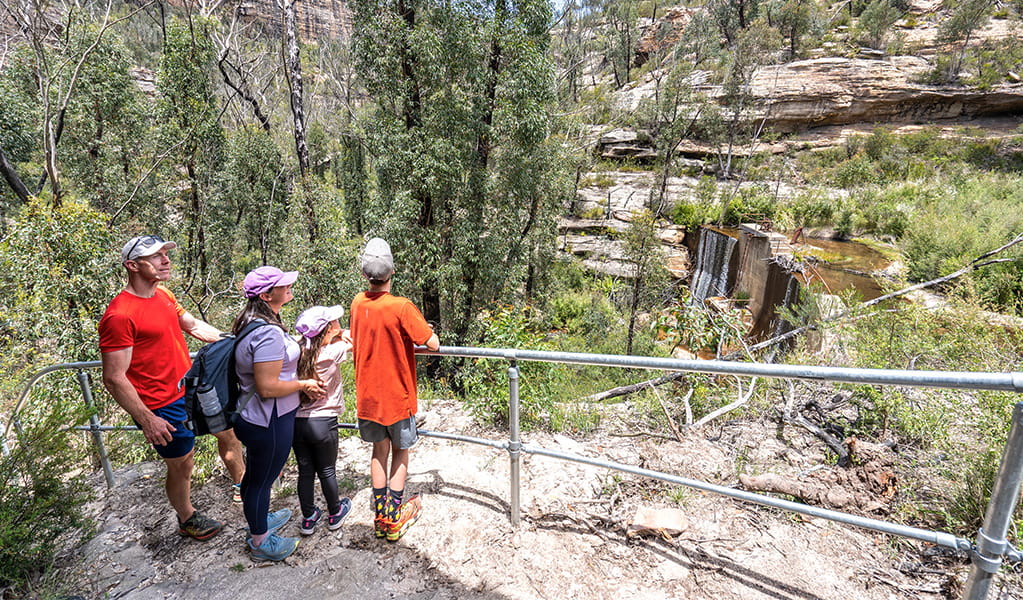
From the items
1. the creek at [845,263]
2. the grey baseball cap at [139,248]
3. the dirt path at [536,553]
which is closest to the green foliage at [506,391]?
the dirt path at [536,553]

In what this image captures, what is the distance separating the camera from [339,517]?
8.11 feet

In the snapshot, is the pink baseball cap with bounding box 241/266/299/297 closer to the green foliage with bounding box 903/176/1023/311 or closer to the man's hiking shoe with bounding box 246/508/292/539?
the man's hiking shoe with bounding box 246/508/292/539

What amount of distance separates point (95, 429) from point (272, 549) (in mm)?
1749

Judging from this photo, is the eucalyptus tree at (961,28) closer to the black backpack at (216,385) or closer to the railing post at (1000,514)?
the railing post at (1000,514)

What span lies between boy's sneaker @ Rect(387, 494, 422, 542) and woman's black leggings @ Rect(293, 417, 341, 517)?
0.38m

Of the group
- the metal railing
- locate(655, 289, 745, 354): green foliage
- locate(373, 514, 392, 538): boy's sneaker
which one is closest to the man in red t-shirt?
locate(373, 514, 392, 538): boy's sneaker

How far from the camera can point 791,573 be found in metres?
1.89

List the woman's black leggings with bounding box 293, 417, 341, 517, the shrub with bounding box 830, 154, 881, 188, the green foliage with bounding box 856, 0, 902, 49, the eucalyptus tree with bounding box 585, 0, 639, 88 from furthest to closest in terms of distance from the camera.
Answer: the eucalyptus tree with bounding box 585, 0, 639, 88 → the green foliage with bounding box 856, 0, 902, 49 → the shrub with bounding box 830, 154, 881, 188 → the woman's black leggings with bounding box 293, 417, 341, 517

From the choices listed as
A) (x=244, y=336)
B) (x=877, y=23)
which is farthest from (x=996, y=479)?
(x=877, y=23)

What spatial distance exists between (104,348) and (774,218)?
2452cm

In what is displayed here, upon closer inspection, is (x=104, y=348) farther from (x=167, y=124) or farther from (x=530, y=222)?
(x=167, y=124)

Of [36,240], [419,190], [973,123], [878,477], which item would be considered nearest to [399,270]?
[419,190]

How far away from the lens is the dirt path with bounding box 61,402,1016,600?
1.89 metres

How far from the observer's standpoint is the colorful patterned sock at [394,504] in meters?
2.33
